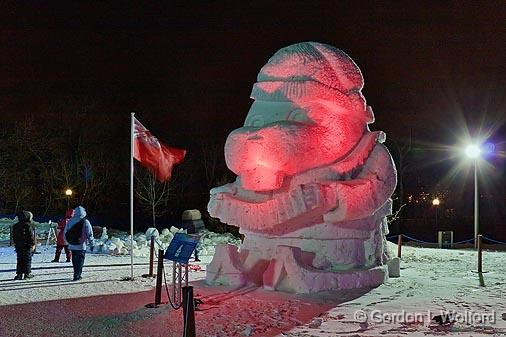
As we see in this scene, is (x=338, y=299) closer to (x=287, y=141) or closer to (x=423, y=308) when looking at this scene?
(x=423, y=308)

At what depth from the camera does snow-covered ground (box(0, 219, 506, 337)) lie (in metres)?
7.66

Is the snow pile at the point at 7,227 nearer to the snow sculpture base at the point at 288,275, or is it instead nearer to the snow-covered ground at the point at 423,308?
the snow sculpture base at the point at 288,275

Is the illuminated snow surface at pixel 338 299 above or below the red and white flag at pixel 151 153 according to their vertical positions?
below

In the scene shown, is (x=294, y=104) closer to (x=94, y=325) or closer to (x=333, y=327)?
(x=333, y=327)

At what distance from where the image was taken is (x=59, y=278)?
12.8 m

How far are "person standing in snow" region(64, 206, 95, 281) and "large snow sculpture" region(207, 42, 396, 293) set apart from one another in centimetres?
302

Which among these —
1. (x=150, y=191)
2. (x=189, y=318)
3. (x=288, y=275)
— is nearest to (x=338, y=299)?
(x=288, y=275)

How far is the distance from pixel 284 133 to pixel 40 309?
4819 mm

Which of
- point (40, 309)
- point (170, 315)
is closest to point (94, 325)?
point (170, 315)

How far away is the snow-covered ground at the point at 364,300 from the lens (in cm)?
766

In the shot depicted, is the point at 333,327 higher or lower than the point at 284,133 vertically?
lower

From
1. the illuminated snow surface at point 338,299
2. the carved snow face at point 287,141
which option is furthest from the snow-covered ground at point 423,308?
the carved snow face at point 287,141

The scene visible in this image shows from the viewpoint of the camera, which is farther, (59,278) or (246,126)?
(59,278)

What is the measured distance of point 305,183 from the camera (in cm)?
1072
